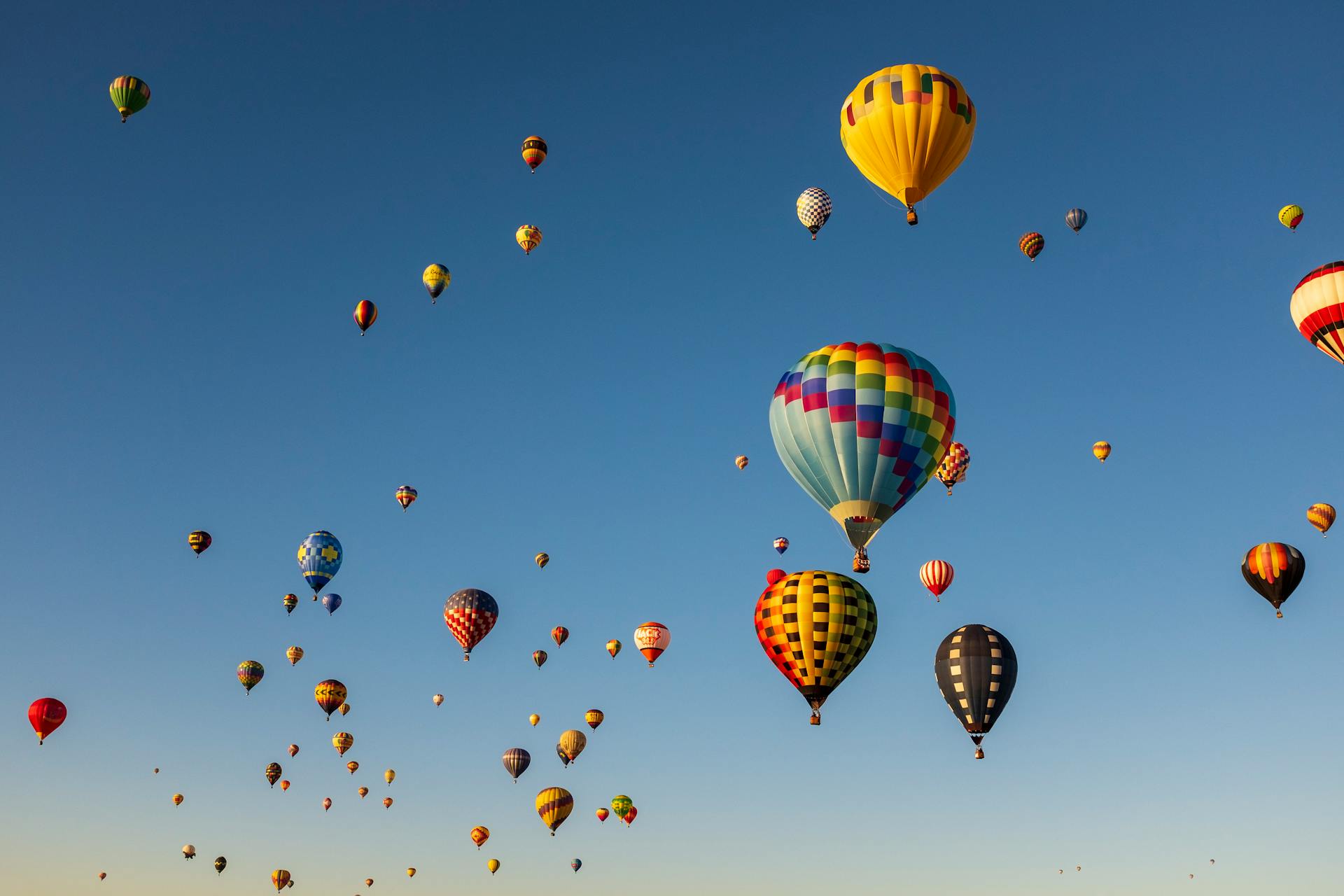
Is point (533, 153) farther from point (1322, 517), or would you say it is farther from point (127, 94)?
point (1322, 517)

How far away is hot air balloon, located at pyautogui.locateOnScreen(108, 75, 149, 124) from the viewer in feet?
132

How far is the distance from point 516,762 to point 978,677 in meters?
25.3

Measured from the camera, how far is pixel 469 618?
48.9m

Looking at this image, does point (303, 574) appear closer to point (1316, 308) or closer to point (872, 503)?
point (872, 503)

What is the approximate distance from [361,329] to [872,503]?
23.0 m

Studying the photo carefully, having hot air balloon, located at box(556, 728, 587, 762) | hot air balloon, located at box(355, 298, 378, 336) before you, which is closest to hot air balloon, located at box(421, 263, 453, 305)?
hot air balloon, located at box(355, 298, 378, 336)

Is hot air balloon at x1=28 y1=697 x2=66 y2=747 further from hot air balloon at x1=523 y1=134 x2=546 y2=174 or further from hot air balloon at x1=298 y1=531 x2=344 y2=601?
hot air balloon at x1=523 y1=134 x2=546 y2=174

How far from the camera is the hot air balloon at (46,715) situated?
45.2m

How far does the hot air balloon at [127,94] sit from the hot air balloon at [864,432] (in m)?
24.3

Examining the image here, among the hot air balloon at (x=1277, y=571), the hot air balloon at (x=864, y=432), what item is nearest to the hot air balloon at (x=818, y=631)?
the hot air balloon at (x=864, y=432)

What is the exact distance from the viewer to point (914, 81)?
3088cm

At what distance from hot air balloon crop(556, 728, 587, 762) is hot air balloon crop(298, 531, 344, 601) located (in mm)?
12989

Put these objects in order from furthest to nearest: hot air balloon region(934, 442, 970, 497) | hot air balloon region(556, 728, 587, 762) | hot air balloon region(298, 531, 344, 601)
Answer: hot air balloon region(556, 728, 587, 762) → hot air balloon region(298, 531, 344, 601) → hot air balloon region(934, 442, 970, 497)

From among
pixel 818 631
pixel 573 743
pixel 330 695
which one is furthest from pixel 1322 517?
pixel 330 695
